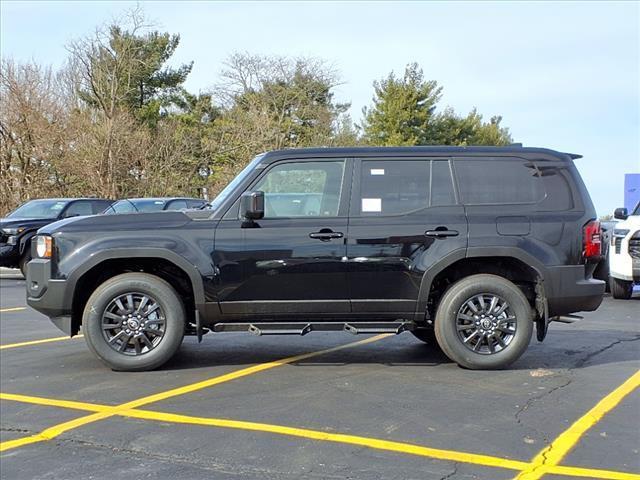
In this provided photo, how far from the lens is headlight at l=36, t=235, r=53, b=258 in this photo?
20.5 ft

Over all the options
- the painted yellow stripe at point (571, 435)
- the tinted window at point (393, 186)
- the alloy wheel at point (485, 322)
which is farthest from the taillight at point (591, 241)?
the tinted window at point (393, 186)

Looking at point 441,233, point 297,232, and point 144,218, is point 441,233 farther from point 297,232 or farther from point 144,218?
point 144,218

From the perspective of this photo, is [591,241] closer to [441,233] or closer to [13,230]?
[441,233]

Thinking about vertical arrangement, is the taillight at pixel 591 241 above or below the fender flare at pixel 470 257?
above

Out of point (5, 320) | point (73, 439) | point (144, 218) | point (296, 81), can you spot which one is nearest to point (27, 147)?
point (296, 81)

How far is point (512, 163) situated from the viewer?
21.0 ft

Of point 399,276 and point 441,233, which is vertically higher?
point 441,233

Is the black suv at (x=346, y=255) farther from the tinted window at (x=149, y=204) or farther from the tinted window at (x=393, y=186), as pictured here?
the tinted window at (x=149, y=204)

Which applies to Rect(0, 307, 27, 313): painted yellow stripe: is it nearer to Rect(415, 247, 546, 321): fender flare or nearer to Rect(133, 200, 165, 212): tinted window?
Rect(133, 200, 165, 212): tinted window

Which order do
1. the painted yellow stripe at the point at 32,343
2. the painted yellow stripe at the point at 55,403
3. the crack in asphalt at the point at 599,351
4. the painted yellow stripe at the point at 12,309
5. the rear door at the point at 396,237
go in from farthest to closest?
1. the painted yellow stripe at the point at 12,309
2. the painted yellow stripe at the point at 32,343
3. the crack in asphalt at the point at 599,351
4. the rear door at the point at 396,237
5. the painted yellow stripe at the point at 55,403

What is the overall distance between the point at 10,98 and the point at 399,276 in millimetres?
25226

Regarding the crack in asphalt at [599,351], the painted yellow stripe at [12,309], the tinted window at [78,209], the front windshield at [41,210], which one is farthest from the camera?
the tinted window at [78,209]

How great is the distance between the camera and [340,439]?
4418 millimetres

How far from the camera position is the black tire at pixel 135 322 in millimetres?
6191
